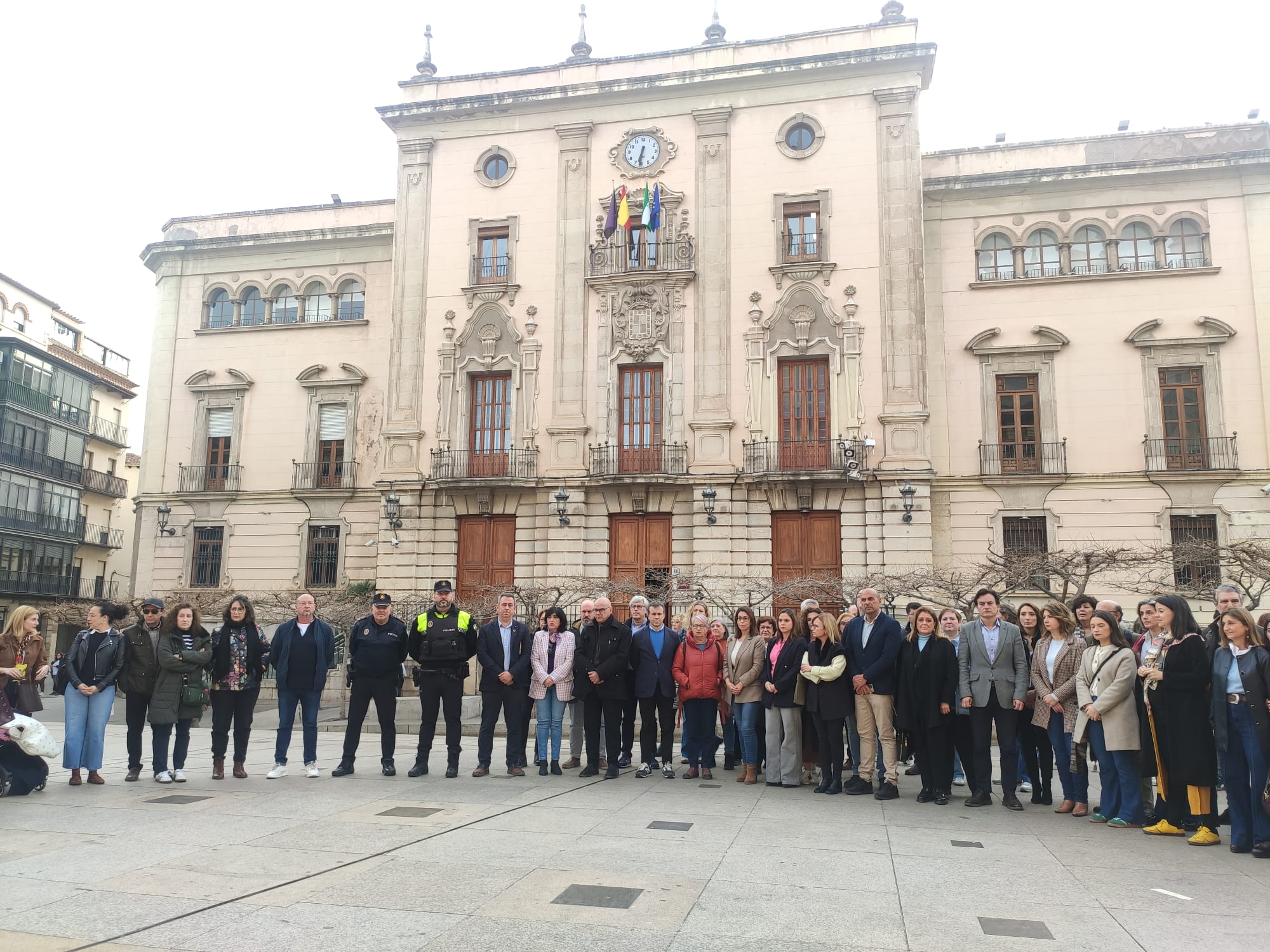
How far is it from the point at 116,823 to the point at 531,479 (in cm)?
1900

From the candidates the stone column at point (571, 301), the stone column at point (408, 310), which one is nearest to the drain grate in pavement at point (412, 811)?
the stone column at point (571, 301)

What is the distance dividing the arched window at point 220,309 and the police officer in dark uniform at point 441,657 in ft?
80.2

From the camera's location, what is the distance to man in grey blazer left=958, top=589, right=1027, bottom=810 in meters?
8.99

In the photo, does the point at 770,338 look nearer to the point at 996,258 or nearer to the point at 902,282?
the point at 902,282

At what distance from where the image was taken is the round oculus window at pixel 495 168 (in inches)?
1125

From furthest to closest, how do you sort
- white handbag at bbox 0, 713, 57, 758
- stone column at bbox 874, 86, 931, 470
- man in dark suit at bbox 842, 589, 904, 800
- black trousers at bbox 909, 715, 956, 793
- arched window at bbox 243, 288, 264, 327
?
arched window at bbox 243, 288, 264, 327 → stone column at bbox 874, 86, 931, 470 → man in dark suit at bbox 842, 589, 904, 800 → black trousers at bbox 909, 715, 956, 793 → white handbag at bbox 0, 713, 57, 758

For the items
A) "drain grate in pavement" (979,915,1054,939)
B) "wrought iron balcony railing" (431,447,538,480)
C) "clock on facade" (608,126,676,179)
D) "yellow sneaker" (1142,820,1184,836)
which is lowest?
"yellow sneaker" (1142,820,1184,836)

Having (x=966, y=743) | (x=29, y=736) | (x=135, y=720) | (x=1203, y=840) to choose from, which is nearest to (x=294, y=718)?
(x=135, y=720)

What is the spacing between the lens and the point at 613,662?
33.9 feet

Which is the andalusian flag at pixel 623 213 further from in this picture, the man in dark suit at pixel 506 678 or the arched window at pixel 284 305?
the man in dark suit at pixel 506 678

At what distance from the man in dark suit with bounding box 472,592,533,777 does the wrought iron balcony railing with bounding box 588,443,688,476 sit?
14.9 meters

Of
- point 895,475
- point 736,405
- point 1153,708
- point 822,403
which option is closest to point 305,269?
point 736,405

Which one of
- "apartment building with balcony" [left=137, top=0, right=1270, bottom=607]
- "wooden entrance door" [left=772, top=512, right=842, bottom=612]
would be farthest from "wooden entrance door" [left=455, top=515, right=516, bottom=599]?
"wooden entrance door" [left=772, top=512, right=842, bottom=612]

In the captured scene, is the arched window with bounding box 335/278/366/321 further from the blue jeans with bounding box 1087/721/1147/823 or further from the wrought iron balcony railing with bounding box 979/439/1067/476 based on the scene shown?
the blue jeans with bounding box 1087/721/1147/823
